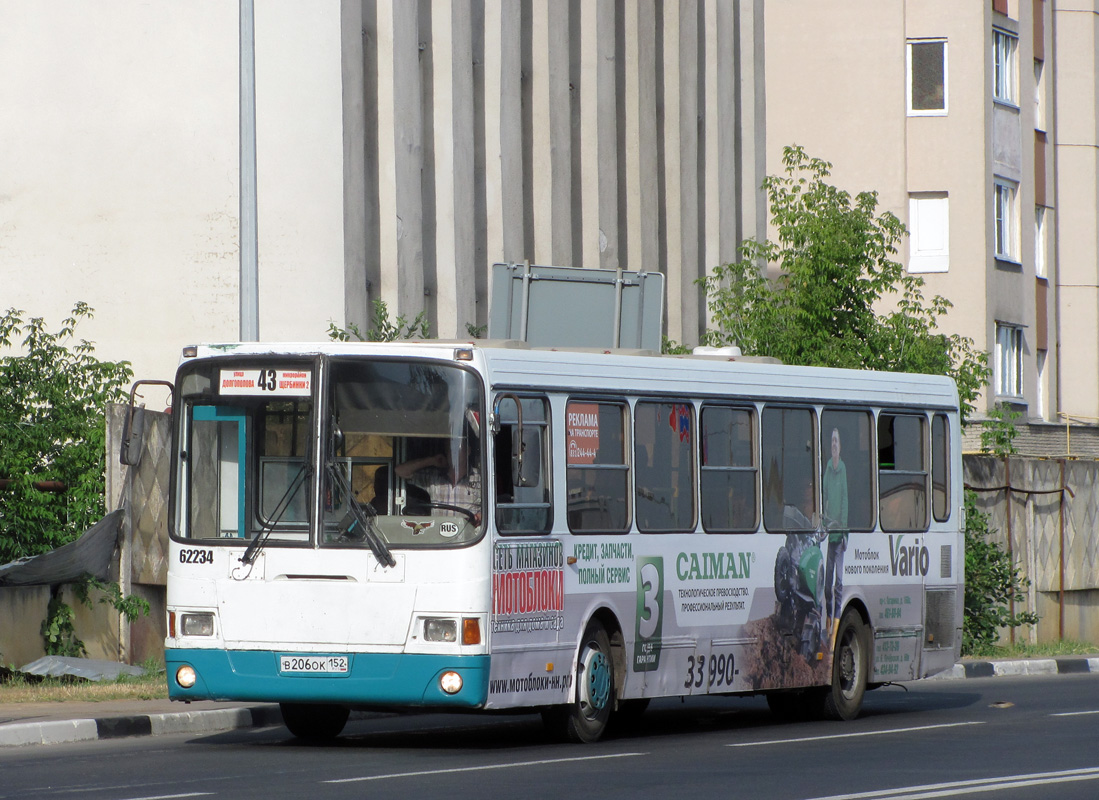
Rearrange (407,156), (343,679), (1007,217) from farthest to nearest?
(1007,217) < (407,156) < (343,679)

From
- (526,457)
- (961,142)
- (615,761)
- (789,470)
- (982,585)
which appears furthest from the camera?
(961,142)

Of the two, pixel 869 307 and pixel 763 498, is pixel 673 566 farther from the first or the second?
pixel 869 307

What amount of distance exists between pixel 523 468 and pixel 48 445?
7.47 meters

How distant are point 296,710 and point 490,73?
16456 mm

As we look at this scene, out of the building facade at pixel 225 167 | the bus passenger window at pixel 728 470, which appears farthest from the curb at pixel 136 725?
the building facade at pixel 225 167

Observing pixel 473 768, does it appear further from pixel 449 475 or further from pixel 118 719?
pixel 118 719

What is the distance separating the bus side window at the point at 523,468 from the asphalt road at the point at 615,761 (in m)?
1.50

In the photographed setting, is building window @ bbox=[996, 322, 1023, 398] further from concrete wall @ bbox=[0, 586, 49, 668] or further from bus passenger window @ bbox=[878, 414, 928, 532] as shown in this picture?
concrete wall @ bbox=[0, 586, 49, 668]

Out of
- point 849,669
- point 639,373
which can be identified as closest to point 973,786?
point 639,373

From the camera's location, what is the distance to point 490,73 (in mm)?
28688

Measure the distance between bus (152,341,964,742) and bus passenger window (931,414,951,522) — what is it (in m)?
2.56

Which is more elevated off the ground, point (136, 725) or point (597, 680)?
point (597, 680)

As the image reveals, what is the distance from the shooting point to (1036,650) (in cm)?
2528


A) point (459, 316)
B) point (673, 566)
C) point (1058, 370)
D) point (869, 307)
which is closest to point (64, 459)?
point (673, 566)
